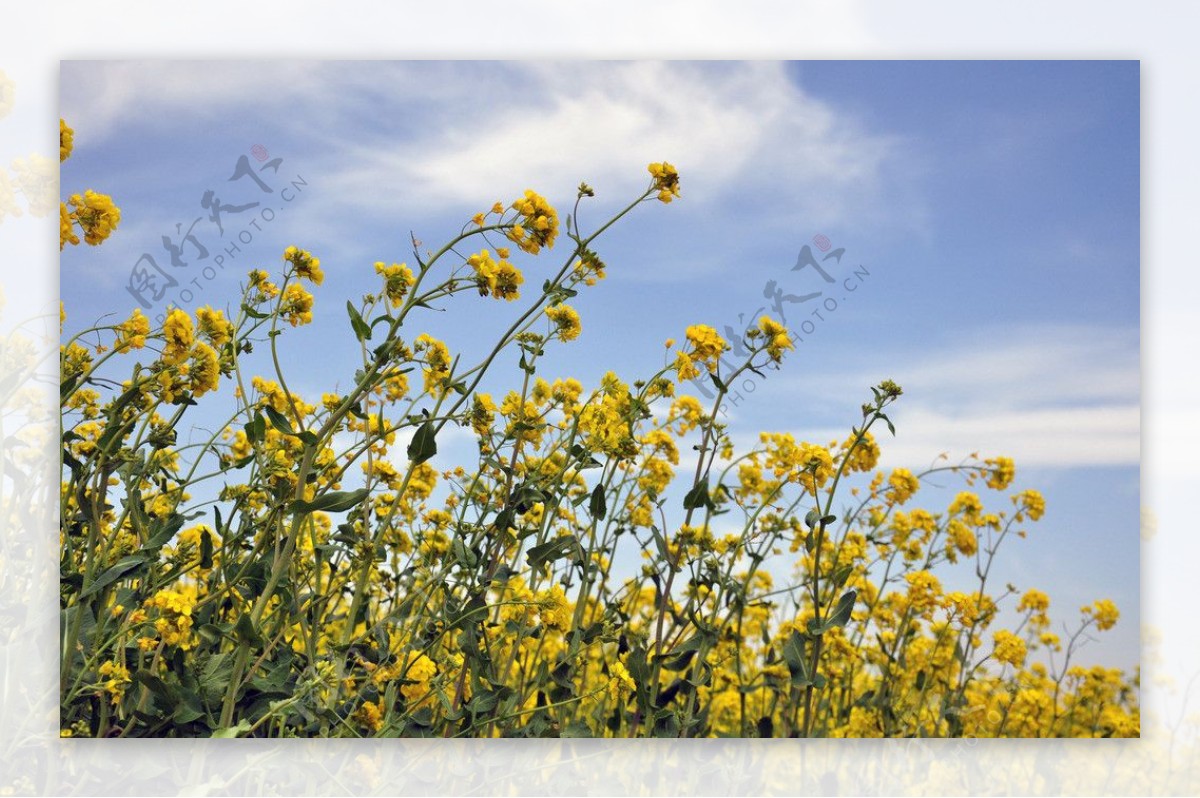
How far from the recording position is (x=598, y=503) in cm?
253

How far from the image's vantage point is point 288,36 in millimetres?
2670

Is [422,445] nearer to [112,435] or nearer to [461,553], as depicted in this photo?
[461,553]

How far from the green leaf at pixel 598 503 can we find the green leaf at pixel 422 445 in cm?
40

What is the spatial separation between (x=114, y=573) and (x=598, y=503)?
959mm

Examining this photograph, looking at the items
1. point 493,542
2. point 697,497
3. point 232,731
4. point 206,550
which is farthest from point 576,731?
point 206,550

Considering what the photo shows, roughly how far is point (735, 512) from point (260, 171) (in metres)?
1.29

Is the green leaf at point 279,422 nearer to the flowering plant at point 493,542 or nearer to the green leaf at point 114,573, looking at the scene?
the flowering plant at point 493,542

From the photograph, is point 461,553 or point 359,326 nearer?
point 359,326

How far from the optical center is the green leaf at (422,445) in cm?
226

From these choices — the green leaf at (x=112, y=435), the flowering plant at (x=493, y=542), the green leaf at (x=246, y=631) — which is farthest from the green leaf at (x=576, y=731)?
the green leaf at (x=112, y=435)

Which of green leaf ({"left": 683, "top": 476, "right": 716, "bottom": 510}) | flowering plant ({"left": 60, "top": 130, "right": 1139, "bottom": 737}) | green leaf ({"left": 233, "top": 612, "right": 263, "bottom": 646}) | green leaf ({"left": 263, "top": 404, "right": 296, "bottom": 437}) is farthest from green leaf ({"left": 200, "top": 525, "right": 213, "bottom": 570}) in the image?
green leaf ({"left": 683, "top": 476, "right": 716, "bottom": 510})

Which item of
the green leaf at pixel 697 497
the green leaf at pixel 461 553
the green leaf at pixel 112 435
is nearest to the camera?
the green leaf at pixel 112 435

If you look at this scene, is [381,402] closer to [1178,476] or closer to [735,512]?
[735,512]

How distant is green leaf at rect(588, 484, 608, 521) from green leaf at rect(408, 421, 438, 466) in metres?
0.40
